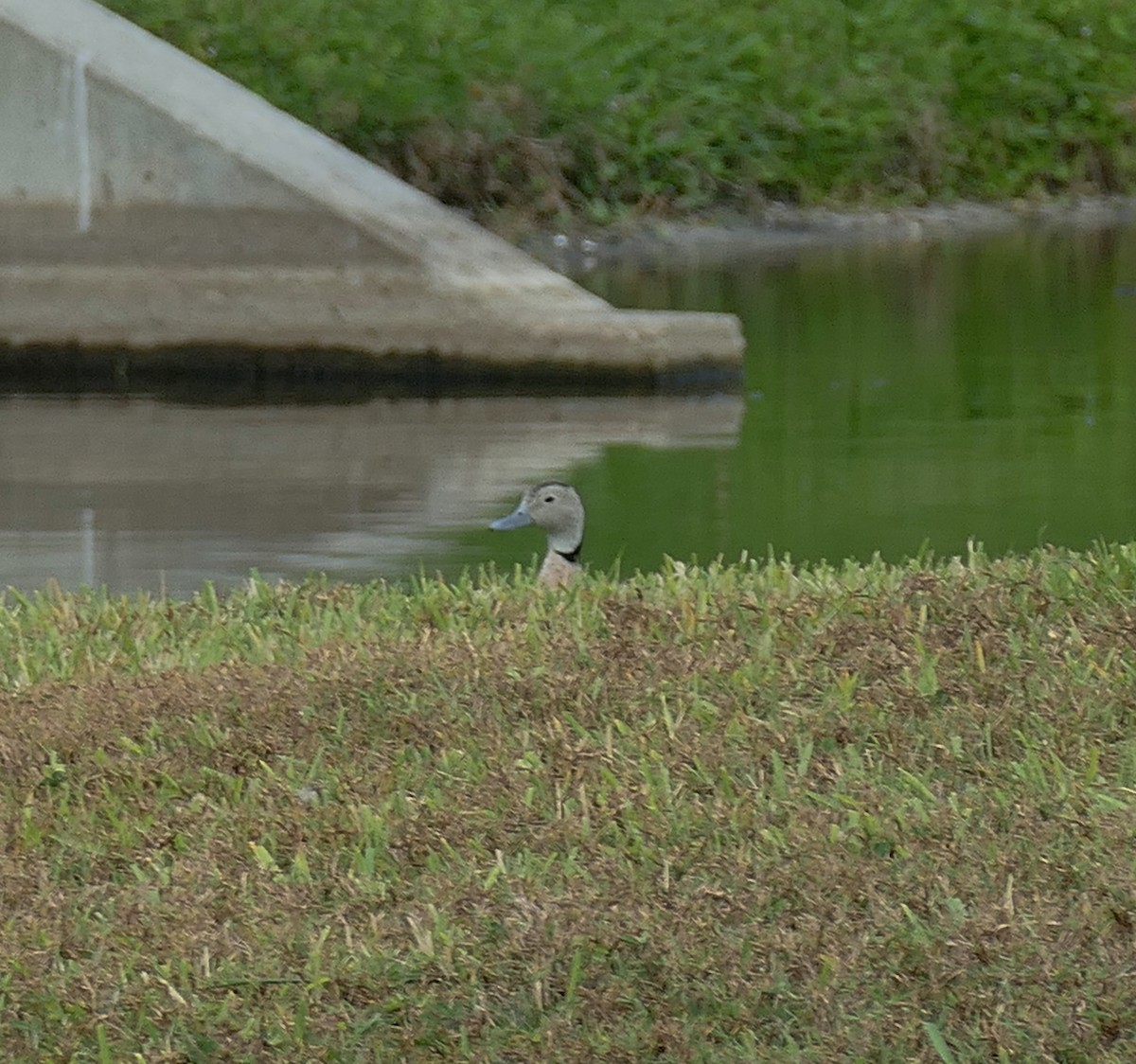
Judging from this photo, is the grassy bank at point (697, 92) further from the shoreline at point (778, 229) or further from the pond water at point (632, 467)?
the pond water at point (632, 467)

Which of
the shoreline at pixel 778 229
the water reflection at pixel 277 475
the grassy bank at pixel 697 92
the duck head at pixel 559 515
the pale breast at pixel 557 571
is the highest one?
the grassy bank at pixel 697 92

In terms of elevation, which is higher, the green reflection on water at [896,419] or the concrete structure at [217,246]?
the concrete structure at [217,246]

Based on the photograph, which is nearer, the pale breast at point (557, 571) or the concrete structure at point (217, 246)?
the pale breast at point (557, 571)

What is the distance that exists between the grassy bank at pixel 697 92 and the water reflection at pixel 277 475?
17.8ft

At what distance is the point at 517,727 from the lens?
541 centimetres

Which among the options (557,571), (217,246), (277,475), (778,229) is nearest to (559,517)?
(557,571)

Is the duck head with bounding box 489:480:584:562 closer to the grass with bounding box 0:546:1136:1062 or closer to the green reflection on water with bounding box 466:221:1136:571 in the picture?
the green reflection on water with bounding box 466:221:1136:571

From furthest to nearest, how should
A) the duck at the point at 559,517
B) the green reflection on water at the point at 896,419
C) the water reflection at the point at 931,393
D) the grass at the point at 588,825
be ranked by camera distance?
the water reflection at the point at 931,393 → the green reflection on water at the point at 896,419 → the duck at the point at 559,517 → the grass at the point at 588,825

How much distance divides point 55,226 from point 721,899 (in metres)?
8.04

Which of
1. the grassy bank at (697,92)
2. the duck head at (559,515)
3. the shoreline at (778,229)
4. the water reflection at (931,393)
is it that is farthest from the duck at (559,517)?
the grassy bank at (697,92)

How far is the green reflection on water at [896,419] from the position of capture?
29.5 feet

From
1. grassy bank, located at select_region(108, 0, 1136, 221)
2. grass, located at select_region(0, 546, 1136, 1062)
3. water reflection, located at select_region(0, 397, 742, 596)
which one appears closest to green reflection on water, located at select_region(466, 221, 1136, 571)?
water reflection, located at select_region(0, 397, 742, 596)

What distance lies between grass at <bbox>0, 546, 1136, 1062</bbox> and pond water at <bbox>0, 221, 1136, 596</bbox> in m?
2.09

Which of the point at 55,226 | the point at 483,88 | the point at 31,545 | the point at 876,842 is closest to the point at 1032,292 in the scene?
the point at 483,88
